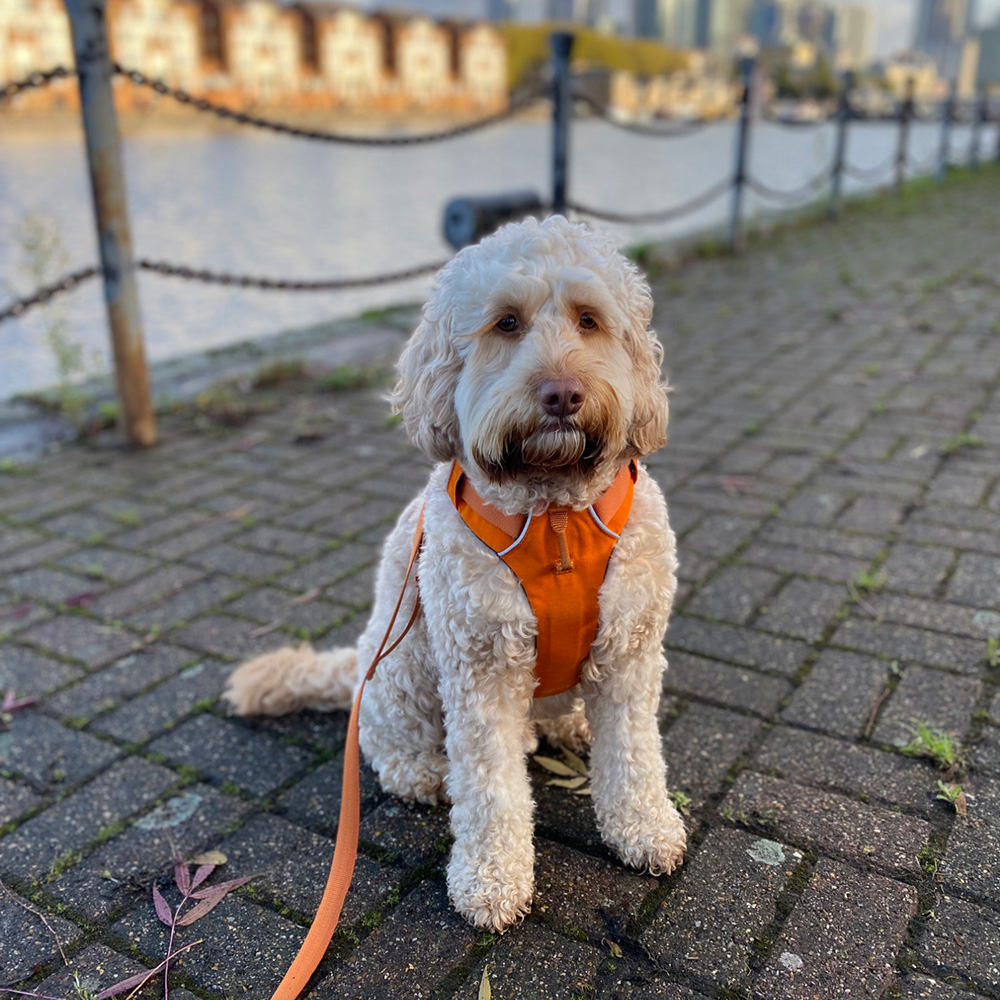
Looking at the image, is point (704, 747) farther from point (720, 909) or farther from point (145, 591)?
point (145, 591)

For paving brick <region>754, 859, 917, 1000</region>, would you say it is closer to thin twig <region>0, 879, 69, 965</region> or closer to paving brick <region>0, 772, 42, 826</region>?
thin twig <region>0, 879, 69, 965</region>

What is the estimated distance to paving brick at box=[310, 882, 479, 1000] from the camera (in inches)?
77.2

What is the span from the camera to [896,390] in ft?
19.0

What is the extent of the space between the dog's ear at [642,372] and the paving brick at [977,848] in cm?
125

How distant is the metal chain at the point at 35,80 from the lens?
14.6 feet

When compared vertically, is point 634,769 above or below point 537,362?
below

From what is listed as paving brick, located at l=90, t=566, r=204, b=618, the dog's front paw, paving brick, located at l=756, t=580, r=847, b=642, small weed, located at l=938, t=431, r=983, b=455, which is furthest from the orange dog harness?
small weed, located at l=938, t=431, r=983, b=455

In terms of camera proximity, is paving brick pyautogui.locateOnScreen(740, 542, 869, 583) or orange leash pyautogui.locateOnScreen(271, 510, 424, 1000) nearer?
orange leash pyautogui.locateOnScreen(271, 510, 424, 1000)

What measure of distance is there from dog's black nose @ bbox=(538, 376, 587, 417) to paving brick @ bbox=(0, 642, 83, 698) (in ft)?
7.37

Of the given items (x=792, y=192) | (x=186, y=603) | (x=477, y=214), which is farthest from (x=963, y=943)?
(x=792, y=192)

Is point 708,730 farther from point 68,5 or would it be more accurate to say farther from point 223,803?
point 68,5

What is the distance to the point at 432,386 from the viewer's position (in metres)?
2.02

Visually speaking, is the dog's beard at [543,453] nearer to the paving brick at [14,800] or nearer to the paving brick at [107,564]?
the paving brick at [14,800]

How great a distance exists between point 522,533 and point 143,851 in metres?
1.35
